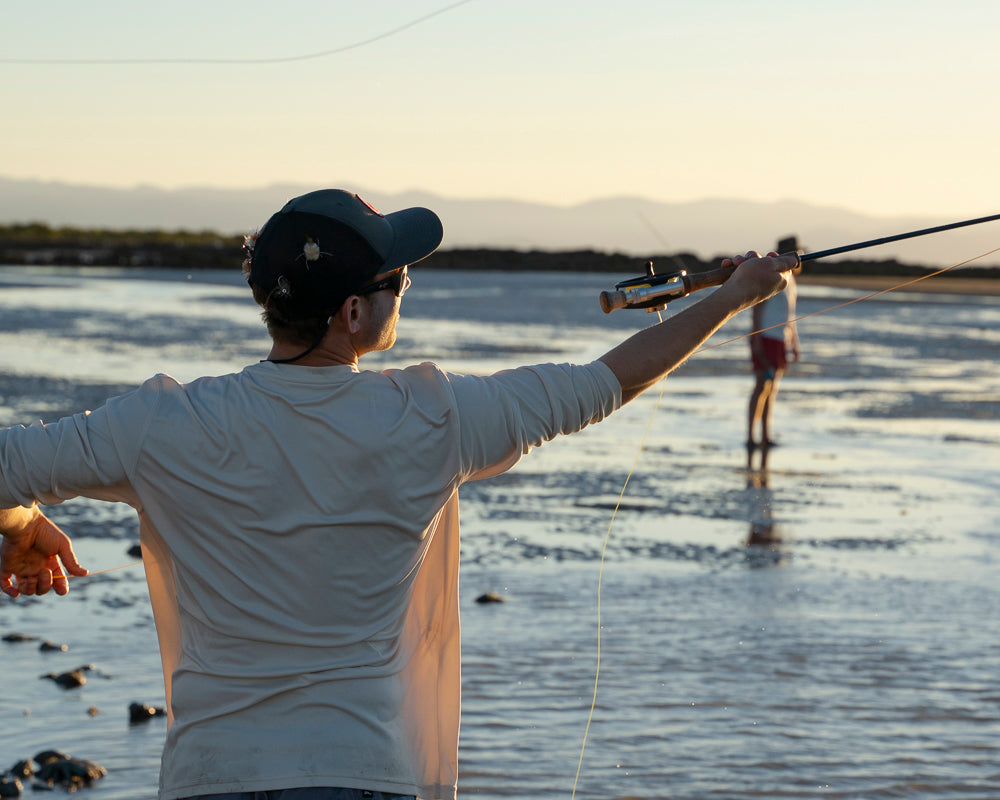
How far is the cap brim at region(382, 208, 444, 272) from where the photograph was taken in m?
2.05

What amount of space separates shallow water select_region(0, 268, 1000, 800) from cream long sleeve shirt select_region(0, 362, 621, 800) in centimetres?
245

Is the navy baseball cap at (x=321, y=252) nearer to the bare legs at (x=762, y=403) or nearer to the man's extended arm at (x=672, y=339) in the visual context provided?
the man's extended arm at (x=672, y=339)

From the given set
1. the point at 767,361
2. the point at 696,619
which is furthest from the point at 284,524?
the point at 767,361

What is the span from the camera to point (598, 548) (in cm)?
746

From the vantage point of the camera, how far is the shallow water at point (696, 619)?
4.49 metres

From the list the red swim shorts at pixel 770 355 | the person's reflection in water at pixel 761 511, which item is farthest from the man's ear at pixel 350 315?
the red swim shorts at pixel 770 355

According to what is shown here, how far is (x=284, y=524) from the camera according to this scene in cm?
190

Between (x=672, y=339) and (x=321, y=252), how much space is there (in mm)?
614

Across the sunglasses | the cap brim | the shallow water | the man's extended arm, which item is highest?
the cap brim

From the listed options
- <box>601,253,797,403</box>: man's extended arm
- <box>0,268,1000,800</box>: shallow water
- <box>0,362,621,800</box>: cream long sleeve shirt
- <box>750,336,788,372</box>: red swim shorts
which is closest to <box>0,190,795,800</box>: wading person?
<box>0,362,621,800</box>: cream long sleeve shirt

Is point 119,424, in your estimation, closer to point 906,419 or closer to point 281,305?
point 281,305

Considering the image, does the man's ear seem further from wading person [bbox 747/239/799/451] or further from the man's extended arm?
wading person [bbox 747/239/799/451]

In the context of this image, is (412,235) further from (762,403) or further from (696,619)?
(762,403)

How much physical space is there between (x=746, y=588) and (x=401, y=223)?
5041mm
